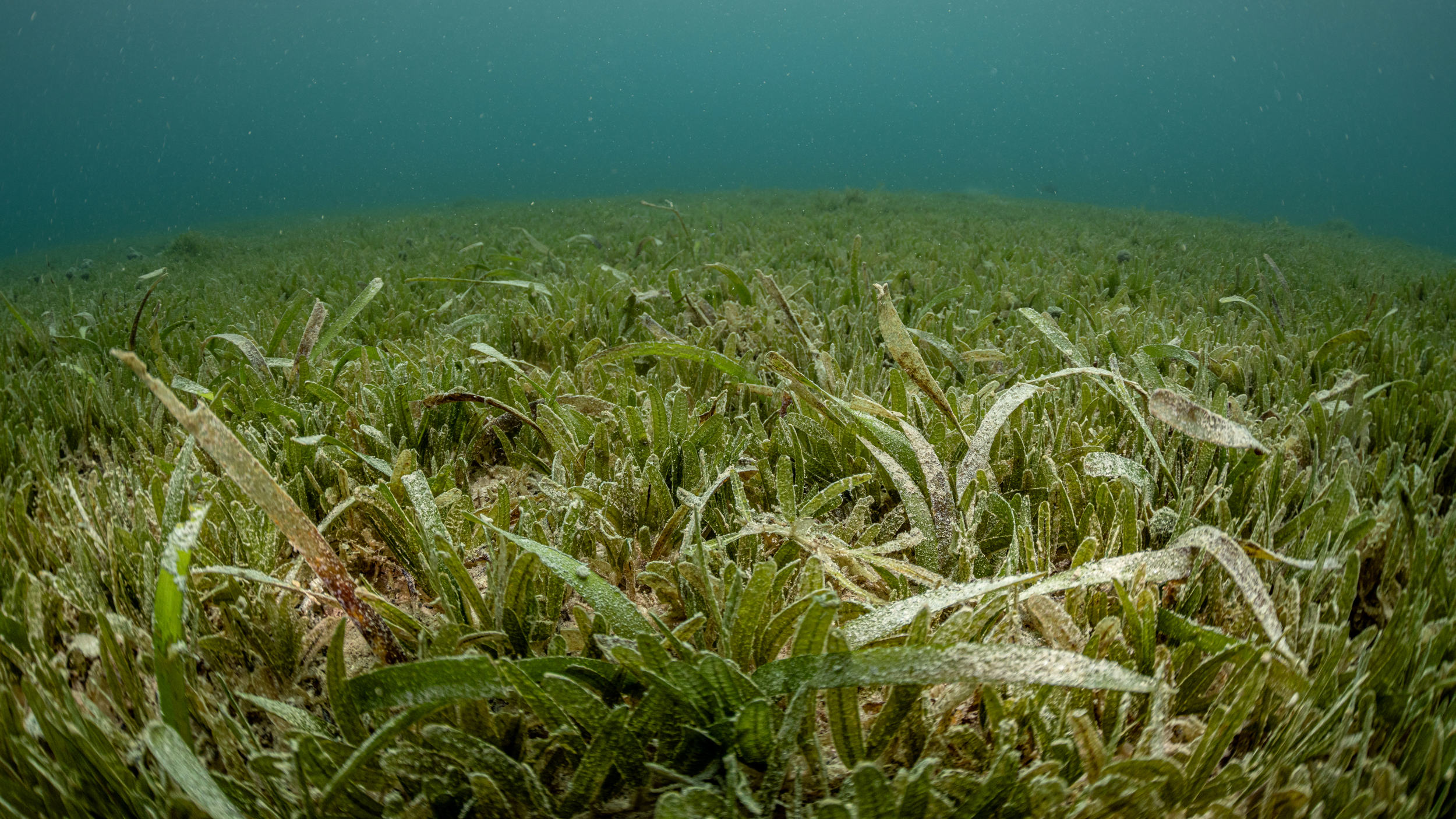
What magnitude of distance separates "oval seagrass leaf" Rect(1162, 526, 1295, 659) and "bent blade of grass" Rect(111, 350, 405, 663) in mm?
1097

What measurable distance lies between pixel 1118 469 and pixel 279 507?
52.4 inches

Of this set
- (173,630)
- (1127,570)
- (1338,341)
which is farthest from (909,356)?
→ (1338,341)

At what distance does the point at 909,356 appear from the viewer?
154 cm

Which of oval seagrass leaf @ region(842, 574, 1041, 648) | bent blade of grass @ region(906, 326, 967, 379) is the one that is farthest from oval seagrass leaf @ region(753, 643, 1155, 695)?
bent blade of grass @ region(906, 326, 967, 379)

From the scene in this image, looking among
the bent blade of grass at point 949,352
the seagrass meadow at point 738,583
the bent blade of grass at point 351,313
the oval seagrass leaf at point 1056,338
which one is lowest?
the seagrass meadow at point 738,583

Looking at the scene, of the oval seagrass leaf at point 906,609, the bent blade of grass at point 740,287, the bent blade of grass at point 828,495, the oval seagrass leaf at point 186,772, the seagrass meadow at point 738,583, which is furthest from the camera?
the bent blade of grass at point 740,287

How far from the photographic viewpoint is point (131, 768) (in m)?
0.84

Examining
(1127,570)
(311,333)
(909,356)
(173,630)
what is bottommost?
(1127,570)

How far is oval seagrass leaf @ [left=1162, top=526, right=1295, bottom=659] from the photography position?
87 centimetres

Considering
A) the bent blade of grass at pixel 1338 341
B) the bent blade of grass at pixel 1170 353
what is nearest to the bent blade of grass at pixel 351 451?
the bent blade of grass at pixel 1170 353

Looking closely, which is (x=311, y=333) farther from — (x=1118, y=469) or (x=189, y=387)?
(x=1118, y=469)

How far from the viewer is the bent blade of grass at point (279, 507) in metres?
0.86

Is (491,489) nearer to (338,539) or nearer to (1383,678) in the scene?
(338,539)

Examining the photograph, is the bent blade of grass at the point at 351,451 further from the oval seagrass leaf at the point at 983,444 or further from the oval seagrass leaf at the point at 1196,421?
the oval seagrass leaf at the point at 1196,421
